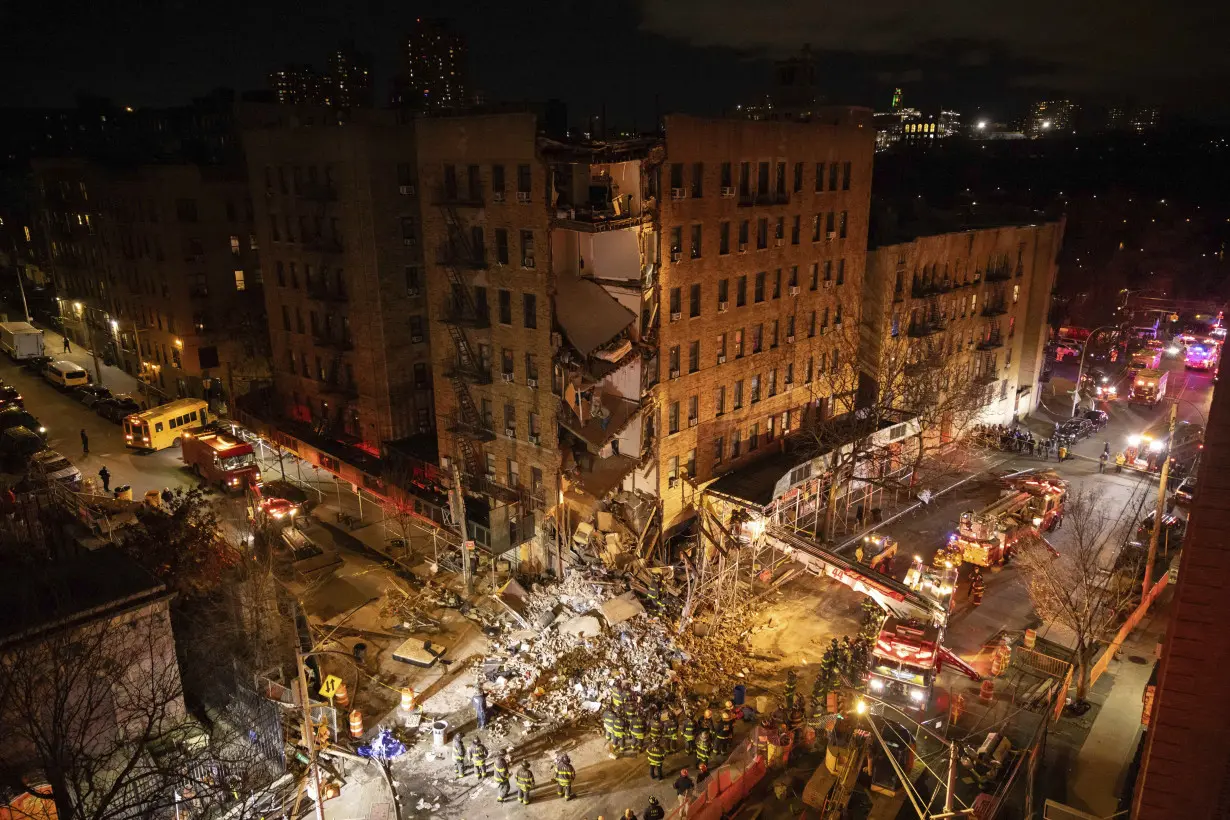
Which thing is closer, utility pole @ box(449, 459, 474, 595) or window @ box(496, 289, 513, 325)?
utility pole @ box(449, 459, 474, 595)

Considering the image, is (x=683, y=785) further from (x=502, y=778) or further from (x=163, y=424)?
(x=163, y=424)

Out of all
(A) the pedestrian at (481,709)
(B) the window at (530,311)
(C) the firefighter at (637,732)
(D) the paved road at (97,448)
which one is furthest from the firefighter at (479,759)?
(D) the paved road at (97,448)

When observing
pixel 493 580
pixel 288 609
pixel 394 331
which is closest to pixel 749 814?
pixel 493 580

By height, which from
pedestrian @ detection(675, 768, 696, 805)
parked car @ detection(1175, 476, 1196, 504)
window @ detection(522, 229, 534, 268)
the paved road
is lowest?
the paved road

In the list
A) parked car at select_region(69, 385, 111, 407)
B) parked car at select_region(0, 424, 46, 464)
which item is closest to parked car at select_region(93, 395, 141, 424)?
parked car at select_region(69, 385, 111, 407)

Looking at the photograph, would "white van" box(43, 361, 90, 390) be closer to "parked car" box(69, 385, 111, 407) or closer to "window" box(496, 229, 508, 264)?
"parked car" box(69, 385, 111, 407)

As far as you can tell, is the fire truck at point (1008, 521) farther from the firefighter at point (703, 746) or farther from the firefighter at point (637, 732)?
the firefighter at point (637, 732)

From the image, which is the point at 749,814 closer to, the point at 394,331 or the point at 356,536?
the point at 356,536
